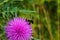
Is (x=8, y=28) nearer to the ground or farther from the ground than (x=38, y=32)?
farther from the ground

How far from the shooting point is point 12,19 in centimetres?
113

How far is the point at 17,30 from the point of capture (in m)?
1.06

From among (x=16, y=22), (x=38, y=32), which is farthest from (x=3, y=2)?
(x=38, y=32)

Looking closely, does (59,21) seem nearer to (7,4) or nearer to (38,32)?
(38,32)

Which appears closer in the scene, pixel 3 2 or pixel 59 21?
pixel 3 2

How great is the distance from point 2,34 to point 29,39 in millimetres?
138

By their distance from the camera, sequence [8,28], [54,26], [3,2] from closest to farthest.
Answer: [8,28] → [3,2] → [54,26]

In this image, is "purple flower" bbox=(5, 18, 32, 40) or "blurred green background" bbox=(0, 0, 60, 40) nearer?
"purple flower" bbox=(5, 18, 32, 40)

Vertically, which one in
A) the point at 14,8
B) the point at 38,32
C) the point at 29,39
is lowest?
the point at 38,32

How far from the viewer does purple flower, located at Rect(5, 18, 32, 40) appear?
106cm

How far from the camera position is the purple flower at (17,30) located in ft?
3.48

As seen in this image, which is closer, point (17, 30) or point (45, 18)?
point (17, 30)

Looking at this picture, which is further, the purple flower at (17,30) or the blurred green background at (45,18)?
the blurred green background at (45,18)

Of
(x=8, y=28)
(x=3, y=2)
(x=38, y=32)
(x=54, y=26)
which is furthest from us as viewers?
(x=54, y=26)
